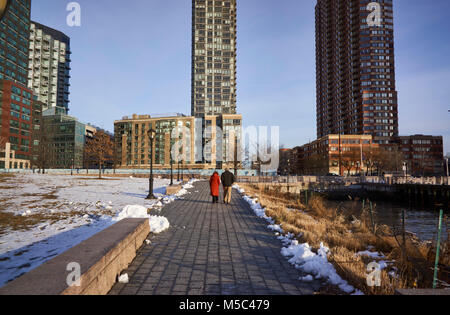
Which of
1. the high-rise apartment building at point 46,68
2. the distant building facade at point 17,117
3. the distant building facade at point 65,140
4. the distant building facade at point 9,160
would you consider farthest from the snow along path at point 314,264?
the high-rise apartment building at point 46,68

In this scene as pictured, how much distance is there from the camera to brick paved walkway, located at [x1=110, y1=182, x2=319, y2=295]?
3.38 m

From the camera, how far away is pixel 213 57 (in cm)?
10338

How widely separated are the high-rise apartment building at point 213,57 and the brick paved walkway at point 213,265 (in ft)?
321

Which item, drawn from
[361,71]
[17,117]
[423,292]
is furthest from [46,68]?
[423,292]

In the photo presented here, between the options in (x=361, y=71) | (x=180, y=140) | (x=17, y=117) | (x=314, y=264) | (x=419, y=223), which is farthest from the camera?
(x=361, y=71)

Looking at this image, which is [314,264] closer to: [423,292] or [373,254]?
[423,292]

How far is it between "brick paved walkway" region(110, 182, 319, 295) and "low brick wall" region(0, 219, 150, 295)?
0.27 meters

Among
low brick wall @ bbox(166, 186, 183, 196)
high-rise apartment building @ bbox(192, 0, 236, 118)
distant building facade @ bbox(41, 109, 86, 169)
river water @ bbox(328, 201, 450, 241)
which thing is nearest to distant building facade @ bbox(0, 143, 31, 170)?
distant building facade @ bbox(41, 109, 86, 169)

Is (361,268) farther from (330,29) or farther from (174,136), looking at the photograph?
(330,29)

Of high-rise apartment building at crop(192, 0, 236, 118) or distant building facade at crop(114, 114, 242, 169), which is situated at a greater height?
high-rise apartment building at crop(192, 0, 236, 118)

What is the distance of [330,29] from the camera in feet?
416

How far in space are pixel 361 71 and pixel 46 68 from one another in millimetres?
143064

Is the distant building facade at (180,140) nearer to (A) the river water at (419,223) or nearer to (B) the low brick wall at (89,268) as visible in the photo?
(A) the river water at (419,223)

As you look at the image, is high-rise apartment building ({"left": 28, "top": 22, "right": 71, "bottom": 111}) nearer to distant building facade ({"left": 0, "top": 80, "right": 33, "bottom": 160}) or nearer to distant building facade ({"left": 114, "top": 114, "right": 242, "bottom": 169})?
distant building facade ({"left": 0, "top": 80, "right": 33, "bottom": 160})
